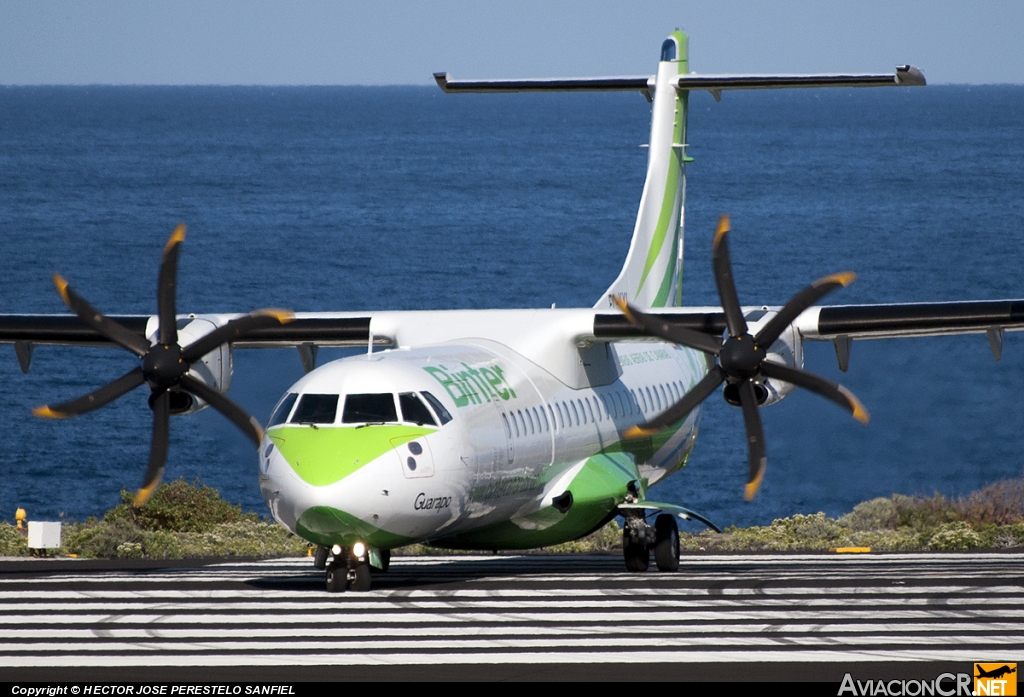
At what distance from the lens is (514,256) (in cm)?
9400

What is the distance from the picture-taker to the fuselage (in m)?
15.1

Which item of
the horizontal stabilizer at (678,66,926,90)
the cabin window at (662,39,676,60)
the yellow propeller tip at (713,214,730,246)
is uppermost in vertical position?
the cabin window at (662,39,676,60)

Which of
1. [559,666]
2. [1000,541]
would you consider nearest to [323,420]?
[559,666]

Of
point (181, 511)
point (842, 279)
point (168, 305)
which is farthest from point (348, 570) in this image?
point (181, 511)

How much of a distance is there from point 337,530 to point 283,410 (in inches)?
65.9

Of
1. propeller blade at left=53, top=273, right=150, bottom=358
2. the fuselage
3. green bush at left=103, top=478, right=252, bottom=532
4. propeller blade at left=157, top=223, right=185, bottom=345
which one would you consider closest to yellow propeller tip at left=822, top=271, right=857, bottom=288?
the fuselage

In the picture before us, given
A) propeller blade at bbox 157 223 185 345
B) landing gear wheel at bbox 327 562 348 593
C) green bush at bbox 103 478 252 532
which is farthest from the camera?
green bush at bbox 103 478 252 532

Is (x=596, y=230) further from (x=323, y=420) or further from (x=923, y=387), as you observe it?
(x=323, y=420)

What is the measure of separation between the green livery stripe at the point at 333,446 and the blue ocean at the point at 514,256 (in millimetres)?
5696

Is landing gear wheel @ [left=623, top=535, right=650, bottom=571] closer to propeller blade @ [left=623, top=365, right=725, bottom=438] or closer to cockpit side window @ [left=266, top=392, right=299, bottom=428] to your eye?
propeller blade @ [left=623, top=365, right=725, bottom=438]

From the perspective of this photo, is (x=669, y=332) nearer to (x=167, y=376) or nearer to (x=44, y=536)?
(x=167, y=376)

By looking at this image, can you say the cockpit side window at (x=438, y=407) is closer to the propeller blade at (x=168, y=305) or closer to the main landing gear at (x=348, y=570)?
the main landing gear at (x=348, y=570)

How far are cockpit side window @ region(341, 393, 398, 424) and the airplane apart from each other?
0.02m

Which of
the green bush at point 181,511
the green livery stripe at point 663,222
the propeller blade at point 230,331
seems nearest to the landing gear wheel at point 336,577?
the propeller blade at point 230,331
